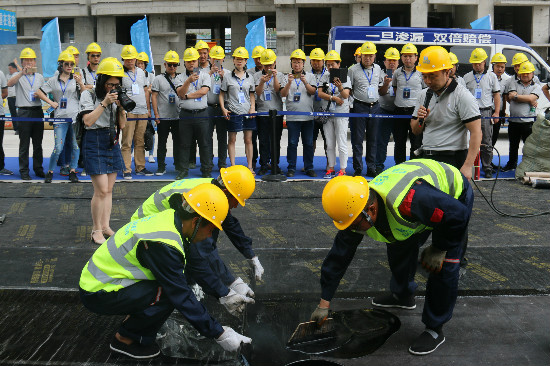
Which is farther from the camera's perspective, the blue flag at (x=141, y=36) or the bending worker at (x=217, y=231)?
the blue flag at (x=141, y=36)

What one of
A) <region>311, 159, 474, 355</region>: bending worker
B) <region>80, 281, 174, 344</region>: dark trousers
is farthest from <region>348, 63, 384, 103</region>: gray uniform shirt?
<region>80, 281, 174, 344</region>: dark trousers

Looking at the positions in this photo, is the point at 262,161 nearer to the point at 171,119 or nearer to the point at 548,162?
the point at 171,119

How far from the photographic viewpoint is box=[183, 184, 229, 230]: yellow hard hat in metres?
3.56

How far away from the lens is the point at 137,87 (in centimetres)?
1002

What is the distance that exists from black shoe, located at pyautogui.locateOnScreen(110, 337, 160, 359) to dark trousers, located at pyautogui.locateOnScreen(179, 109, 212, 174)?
20.0 ft

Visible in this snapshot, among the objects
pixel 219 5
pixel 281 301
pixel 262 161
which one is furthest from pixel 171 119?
pixel 219 5

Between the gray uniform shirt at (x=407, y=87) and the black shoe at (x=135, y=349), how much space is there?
23.5 feet

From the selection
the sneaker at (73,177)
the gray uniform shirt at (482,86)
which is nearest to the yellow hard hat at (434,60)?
the gray uniform shirt at (482,86)

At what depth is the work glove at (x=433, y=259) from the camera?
3773mm

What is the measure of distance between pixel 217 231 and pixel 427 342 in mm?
1644

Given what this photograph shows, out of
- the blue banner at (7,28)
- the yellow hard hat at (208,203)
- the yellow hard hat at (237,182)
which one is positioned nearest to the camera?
the yellow hard hat at (208,203)

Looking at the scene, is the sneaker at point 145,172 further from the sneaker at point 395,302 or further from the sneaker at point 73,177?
the sneaker at point 395,302

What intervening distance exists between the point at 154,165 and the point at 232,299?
26.1 ft

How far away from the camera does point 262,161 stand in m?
10.3
